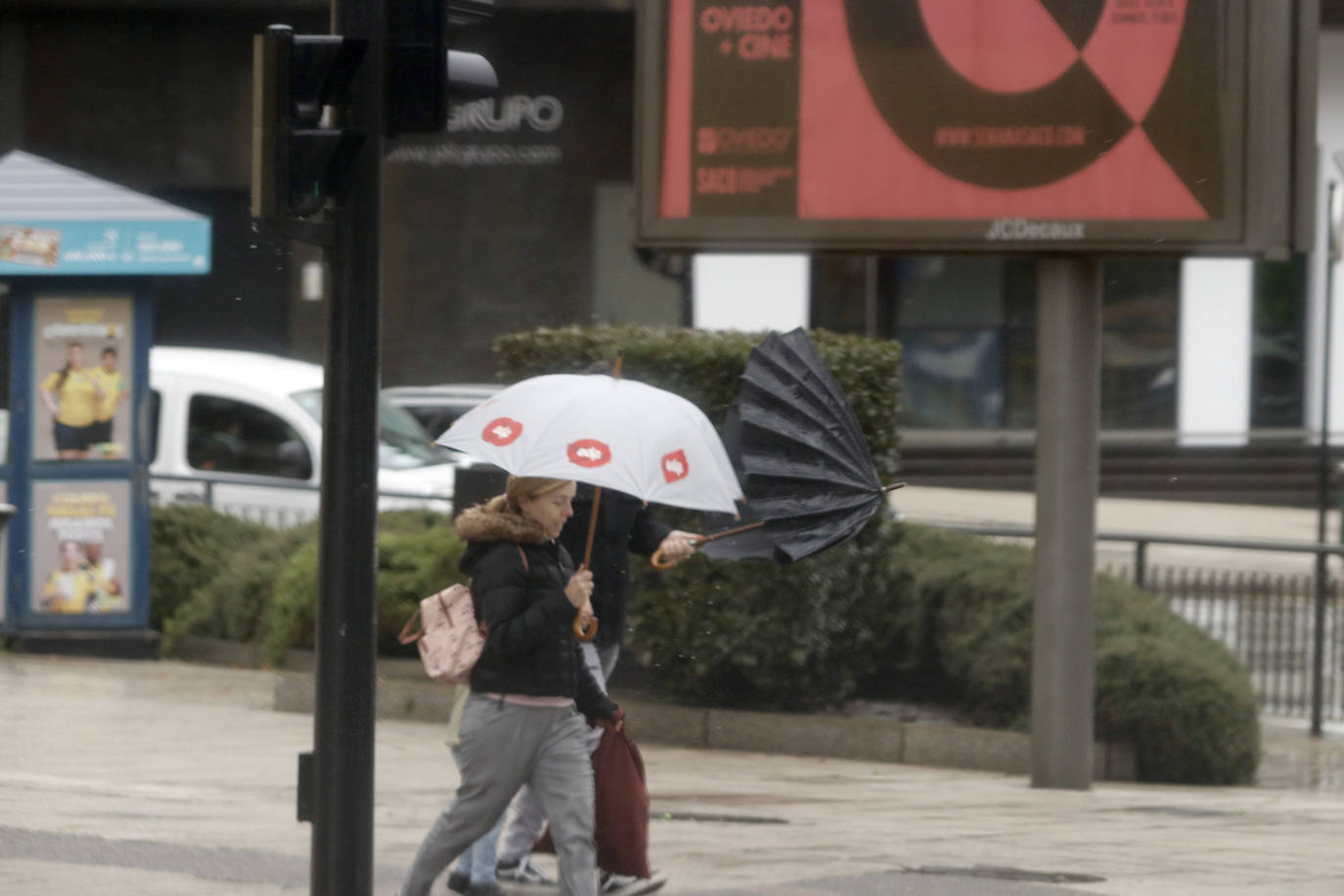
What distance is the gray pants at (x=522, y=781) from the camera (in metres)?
5.46

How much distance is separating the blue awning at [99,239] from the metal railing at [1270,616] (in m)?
4.63

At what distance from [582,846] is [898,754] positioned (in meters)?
4.21

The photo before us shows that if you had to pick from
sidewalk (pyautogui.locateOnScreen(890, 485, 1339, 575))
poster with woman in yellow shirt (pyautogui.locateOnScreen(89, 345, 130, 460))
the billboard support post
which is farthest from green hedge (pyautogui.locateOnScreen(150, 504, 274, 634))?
sidewalk (pyautogui.locateOnScreen(890, 485, 1339, 575))

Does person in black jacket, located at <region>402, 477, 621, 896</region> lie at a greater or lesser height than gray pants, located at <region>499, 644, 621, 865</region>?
greater

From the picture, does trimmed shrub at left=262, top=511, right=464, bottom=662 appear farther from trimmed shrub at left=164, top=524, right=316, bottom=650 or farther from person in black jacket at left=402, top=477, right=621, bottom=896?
person in black jacket at left=402, top=477, right=621, bottom=896

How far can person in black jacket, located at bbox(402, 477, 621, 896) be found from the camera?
17.7 feet

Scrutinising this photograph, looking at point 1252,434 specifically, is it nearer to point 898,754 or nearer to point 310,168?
point 898,754

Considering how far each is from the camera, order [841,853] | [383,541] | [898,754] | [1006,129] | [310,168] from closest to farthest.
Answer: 1. [310,168]
2. [841,853]
3. [1006,129]
4. [898,754]
5. [383,541]

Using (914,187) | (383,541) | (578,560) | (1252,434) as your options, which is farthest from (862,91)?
(1252,434)

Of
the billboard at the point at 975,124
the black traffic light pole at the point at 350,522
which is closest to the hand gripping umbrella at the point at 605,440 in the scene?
the black traffic light pole at the point at 350,522

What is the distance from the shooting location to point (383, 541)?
10.6m

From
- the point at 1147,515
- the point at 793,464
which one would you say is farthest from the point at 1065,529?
the point at 1147,515

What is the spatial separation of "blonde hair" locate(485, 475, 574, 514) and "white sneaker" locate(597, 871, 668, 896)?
122 centimetres

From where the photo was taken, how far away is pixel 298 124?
17.0 ft
